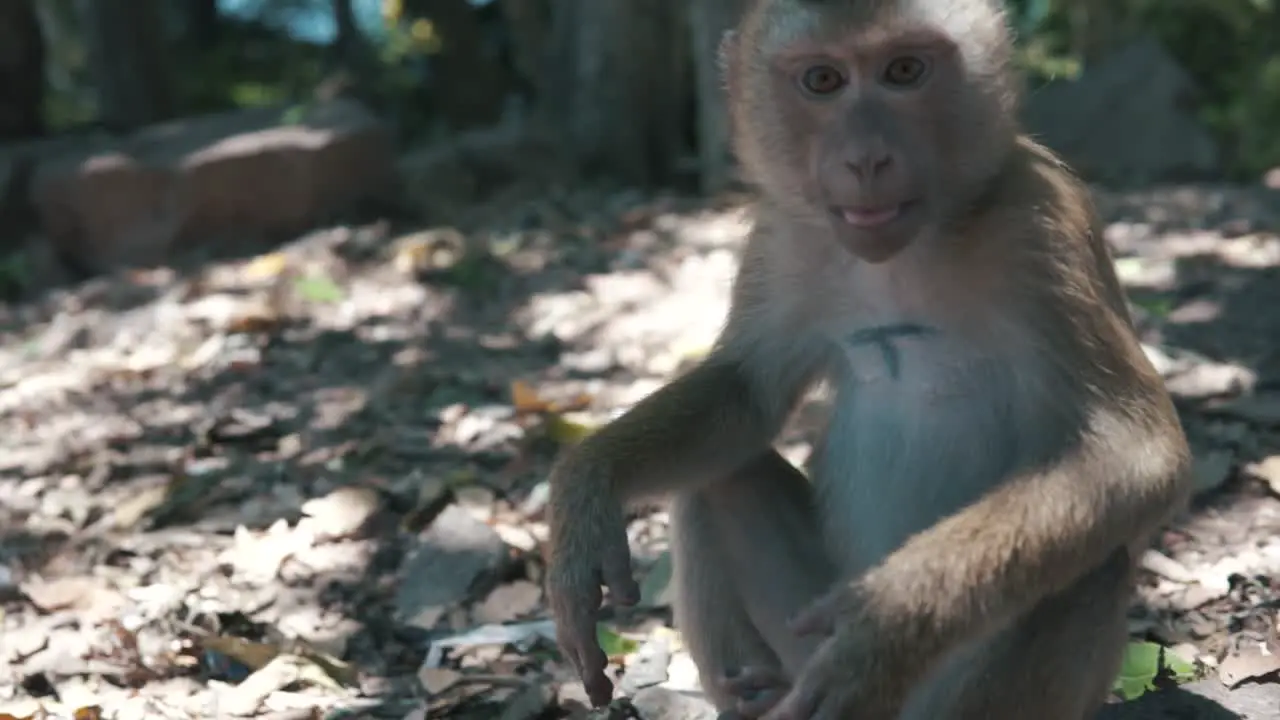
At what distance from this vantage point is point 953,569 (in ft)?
9.52

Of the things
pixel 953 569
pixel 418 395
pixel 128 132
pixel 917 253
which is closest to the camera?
pixel 953 569

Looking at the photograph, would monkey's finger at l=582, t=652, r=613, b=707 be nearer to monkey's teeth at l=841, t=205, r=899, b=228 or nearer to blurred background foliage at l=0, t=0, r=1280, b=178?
monkey's teeth at l=841, t=205, r=899, b=228

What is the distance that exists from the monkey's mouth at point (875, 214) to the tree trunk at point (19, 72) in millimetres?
10287

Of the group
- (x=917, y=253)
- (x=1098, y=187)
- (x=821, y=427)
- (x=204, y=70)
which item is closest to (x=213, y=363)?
(x=821, y=427)

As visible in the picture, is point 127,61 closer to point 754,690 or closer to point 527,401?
point 527,401

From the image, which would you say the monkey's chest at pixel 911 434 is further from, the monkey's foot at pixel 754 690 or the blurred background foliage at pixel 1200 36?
the blurred background foliage at pixel 1200 36

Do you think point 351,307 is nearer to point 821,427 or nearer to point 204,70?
point 821,427

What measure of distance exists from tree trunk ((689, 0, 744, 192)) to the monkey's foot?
603 centimetres

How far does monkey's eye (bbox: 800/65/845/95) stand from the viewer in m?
3.29

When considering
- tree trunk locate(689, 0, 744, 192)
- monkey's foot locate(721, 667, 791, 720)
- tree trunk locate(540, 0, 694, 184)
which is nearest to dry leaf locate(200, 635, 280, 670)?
monkey's foot locate(721, 667, 791, 720)

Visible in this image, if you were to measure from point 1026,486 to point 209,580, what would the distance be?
2966 millimetres

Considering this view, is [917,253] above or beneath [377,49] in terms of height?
above

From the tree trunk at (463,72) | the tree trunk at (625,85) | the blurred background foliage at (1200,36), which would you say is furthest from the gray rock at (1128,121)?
the tree trunk at (463,72)

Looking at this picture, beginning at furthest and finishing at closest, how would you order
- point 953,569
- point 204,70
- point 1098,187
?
point 204,70, point 1098,187, point 953,569
